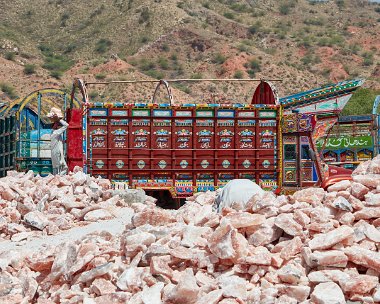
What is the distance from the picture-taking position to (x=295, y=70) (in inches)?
2109

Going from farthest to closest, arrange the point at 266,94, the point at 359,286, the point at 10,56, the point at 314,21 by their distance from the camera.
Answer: the point at 314,21
the point at 10,56
the point at 266,94
the point at 359,286

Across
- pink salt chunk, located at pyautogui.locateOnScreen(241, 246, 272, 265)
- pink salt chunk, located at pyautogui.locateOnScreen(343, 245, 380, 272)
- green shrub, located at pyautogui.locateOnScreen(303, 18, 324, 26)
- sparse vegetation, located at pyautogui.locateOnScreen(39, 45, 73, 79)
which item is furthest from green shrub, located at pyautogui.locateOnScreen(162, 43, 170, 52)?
pink salt chunk, located at pyautogui.locateOnScreen(343, 245, 380, 272)

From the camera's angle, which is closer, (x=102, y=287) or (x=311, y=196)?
(x=102, y=287)

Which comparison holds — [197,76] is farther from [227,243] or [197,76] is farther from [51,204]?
[227,243]

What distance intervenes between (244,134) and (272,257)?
8544 millimetres

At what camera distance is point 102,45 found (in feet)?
185

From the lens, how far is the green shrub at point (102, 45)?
56000mm

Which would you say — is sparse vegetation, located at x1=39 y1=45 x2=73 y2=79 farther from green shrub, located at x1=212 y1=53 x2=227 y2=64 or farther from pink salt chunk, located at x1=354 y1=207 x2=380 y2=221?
pink salt chunk, located at x1=354 y1=207 x2=380 y2=221

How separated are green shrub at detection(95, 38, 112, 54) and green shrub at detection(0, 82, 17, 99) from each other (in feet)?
42.7

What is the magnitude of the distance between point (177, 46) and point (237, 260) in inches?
2015

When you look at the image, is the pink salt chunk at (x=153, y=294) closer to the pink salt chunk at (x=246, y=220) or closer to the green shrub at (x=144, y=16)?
the pink salt chunk at (x=246, y=220)

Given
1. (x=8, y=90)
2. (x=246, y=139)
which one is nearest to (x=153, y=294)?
(x=246, y=139)

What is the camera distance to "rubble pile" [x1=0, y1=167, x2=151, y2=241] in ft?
36.0

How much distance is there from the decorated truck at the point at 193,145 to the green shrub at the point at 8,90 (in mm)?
28907
